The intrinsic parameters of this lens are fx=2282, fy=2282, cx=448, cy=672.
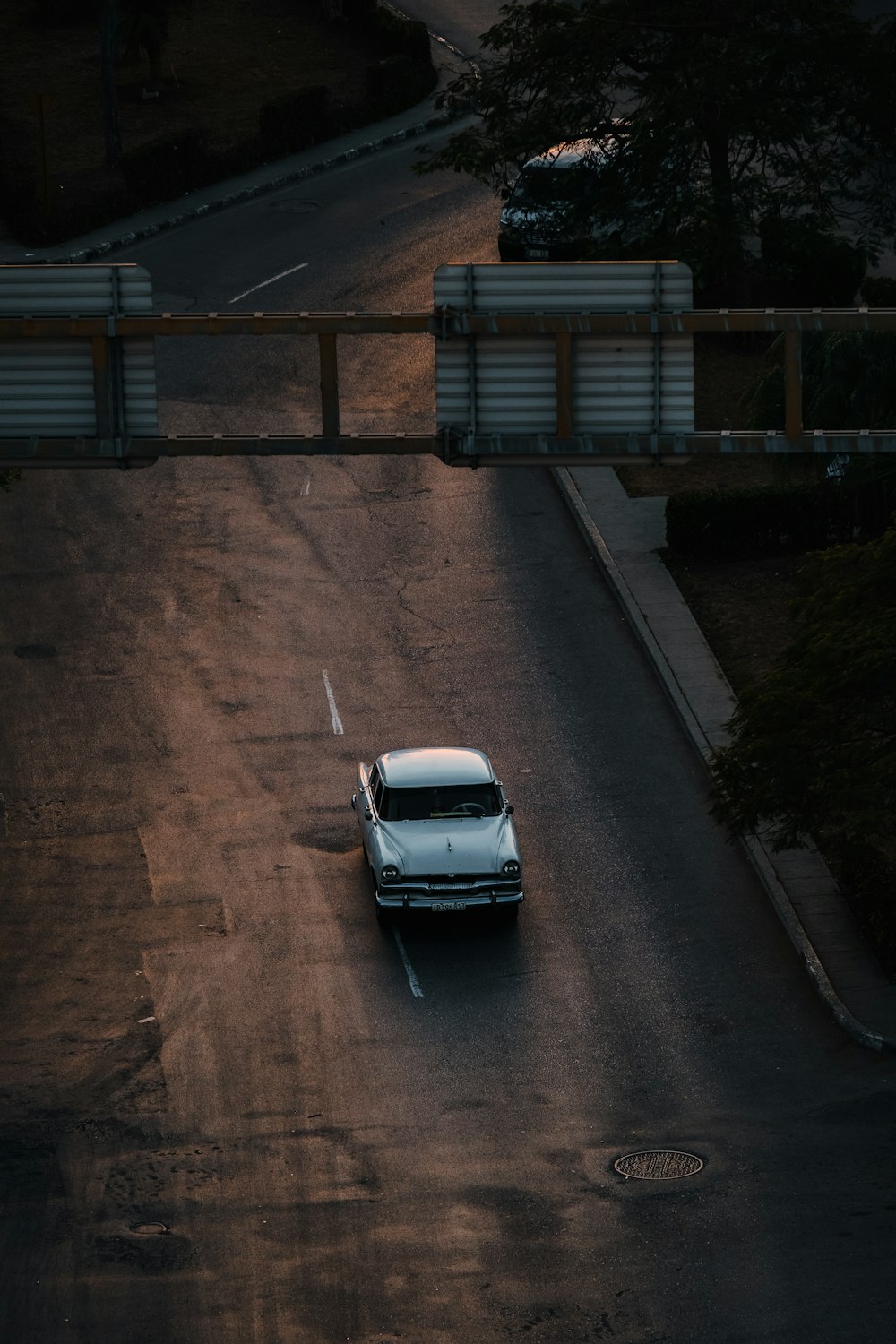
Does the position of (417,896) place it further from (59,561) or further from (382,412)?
(382,412)

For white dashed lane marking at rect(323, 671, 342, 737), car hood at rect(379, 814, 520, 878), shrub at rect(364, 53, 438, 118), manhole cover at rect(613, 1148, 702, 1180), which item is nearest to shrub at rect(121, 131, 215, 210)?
shrub at rect(364, 53, 438, 118)

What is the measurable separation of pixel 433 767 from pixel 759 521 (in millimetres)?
11383

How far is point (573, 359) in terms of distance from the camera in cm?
1916

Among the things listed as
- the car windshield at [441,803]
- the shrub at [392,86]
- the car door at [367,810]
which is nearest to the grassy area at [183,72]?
the shrub at [392,86]

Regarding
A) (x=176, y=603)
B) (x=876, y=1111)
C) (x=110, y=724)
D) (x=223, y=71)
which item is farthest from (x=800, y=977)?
(x=223, y=71)

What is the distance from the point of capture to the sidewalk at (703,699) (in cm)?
2538

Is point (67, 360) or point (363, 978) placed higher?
point (67, 360)

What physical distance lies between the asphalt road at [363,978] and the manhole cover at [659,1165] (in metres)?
0.15

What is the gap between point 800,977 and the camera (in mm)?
25953

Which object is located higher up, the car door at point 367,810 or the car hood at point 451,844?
the car hood at point 451,844

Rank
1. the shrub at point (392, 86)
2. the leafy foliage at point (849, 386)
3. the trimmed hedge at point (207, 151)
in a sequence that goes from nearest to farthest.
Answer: the leafy foliage at point (849, 386) < the trimmed hedge at point (207, 151) < the shrub at point (392, 86)

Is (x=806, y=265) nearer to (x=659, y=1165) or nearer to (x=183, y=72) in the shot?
(x=183, y=72)

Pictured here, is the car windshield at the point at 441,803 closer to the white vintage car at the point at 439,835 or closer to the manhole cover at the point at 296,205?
the white vintage car at the point at 439,835

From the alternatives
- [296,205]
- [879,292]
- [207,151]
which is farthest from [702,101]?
[207,151]
